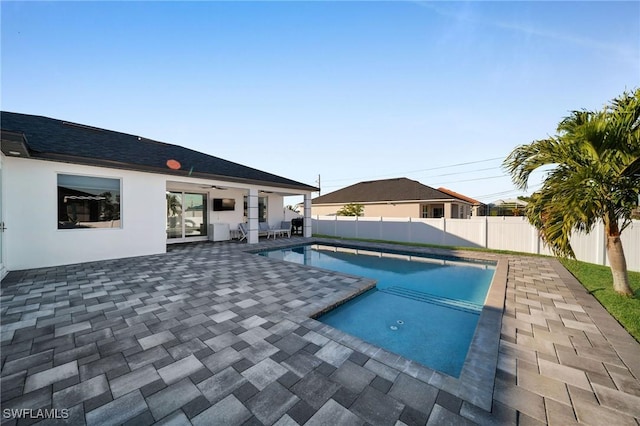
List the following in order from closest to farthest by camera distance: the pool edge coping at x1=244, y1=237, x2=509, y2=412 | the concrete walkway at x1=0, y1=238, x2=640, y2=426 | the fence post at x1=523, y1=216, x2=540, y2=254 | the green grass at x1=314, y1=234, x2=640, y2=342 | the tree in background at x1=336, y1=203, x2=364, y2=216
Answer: the concrete walkway at x1=0, y1=238, x2=640, y2=426 < the pool edge coping at x1=244, y1=237, x2=509, y2=412 < the green grass at x1=314, y1=234, x2=640, y2=342 < the fence post at x1=523, y1=216, x2=540, y2=254 < the tree in background at x1=336, y1=203, x2=364, y2=216

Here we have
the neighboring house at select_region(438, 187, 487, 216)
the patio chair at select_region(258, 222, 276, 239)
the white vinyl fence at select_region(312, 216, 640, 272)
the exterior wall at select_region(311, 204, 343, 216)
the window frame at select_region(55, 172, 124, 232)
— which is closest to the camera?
the window frame at select_region(55, 172, 124, 232)

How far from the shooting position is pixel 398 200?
2123 cm

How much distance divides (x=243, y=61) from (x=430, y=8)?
22.6 ft

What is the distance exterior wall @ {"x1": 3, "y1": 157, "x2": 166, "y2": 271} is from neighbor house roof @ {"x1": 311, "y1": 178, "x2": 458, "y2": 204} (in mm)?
18084

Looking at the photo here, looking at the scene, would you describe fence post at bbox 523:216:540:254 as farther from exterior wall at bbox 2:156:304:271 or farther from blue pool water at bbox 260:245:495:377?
exterior wall at bbox 2:156:304:271

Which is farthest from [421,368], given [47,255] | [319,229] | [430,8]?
[319,229]

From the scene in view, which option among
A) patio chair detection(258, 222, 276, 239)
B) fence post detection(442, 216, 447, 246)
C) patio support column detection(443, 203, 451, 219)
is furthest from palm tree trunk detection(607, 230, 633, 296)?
patio support column detection(443, 203, 451, 219)

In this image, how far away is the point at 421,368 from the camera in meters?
2.59

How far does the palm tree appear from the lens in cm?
421

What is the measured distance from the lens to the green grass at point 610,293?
3.62 meters

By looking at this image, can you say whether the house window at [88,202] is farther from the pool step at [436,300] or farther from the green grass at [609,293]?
the green grass at [609,293]

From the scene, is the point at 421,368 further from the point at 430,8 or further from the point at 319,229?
the point at 319,229

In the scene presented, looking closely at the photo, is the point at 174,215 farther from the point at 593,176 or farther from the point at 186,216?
the point at 593,176

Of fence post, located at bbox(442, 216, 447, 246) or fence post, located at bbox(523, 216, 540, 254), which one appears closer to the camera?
fence post, located at bbox(523, 216, 540, 254)
